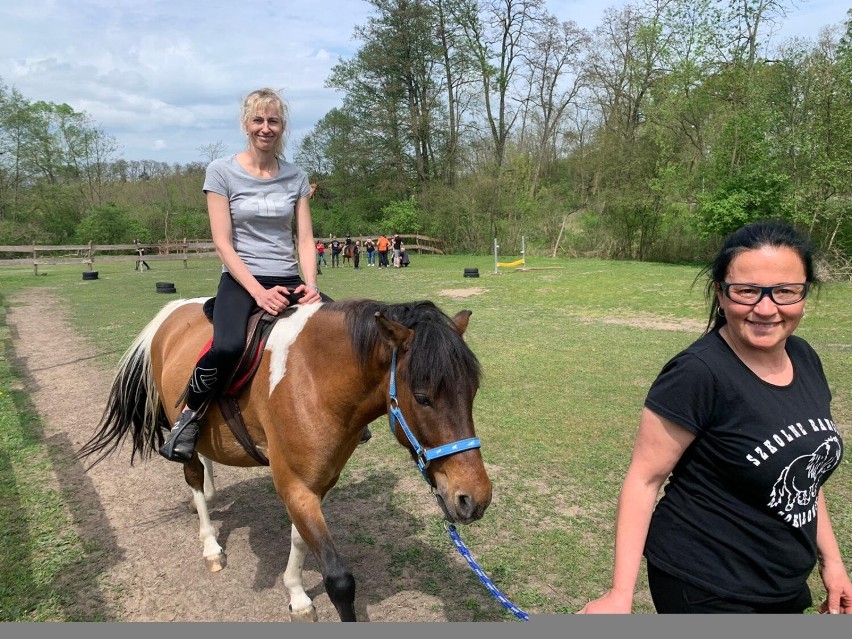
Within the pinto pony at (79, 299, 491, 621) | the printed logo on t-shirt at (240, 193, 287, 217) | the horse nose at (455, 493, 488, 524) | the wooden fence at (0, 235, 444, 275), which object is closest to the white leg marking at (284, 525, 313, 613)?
the pinto pony at (79, 299, 491, 621)

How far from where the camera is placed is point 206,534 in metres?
3.66

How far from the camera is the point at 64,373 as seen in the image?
8.50 metres

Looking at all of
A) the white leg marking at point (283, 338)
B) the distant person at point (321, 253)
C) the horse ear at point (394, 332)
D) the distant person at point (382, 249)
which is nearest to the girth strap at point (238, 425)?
the white leg marking at point (283, 338)

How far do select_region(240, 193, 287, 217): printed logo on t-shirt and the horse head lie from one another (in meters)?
1.29

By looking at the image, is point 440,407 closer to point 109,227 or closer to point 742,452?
point 742,452

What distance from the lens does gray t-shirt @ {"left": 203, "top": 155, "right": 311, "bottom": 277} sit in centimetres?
314

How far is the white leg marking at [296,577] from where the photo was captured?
3.04 m

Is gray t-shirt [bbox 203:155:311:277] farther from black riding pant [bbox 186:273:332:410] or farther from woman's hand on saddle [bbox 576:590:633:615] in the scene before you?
woman's hand on saddle [bbox 576:590:633:615]

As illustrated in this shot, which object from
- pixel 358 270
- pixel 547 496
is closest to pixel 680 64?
pixel 358 270

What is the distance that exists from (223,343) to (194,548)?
68.9 inches

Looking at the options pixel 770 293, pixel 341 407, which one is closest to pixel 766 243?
pixel 770 293

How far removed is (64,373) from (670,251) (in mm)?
28512

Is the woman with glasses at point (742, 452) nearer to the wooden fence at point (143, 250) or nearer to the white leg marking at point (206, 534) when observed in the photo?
the white leg marking at point (206, 534)

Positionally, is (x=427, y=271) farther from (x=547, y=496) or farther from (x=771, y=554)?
(x=771, y=554)
